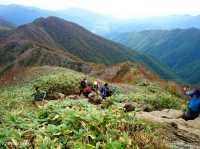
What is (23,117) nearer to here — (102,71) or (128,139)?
(128,139)

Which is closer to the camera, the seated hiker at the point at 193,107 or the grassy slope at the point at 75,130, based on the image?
the grassy slope at the point at 75,130

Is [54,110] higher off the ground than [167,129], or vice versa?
[54,110]

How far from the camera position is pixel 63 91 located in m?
31.5

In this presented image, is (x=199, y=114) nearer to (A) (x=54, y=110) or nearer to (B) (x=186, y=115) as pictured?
(B) (x=186, y=115)

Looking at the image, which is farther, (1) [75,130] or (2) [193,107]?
(2) [193,107]

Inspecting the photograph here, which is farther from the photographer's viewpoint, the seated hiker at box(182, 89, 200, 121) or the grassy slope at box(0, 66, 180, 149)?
the seated hiker at box(182, 89, 200, 121)

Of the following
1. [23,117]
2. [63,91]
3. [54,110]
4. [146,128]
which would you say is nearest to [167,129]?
[146,128]

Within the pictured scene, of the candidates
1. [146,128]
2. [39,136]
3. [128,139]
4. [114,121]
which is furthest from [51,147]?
[146,128]

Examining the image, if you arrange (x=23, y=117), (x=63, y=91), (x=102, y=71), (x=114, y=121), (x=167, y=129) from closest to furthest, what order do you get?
1. (x=114, y=121)
2. (x=23, y=117)
3. (x=167, y=129)
4. (x=63, y=91)
5. (x=102, y=71)

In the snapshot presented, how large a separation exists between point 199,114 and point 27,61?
10423 cm

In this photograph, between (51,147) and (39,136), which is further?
(39,136)

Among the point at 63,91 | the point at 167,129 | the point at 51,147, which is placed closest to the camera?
the point at 51,147

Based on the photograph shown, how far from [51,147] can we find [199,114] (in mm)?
9036

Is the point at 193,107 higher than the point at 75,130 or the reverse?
the reverse
